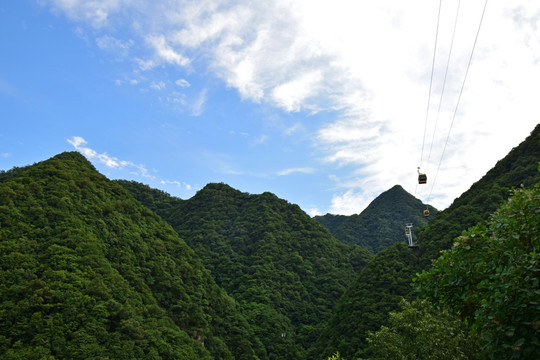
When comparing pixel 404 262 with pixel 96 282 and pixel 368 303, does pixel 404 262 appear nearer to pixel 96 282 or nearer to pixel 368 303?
pixel 368 303

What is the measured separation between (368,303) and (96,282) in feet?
97.2

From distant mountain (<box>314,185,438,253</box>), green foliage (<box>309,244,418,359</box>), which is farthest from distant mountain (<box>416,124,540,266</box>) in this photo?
distant mountain (<box>314,185,438,253</box>)

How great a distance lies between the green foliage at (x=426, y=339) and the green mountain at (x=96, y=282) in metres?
21.7

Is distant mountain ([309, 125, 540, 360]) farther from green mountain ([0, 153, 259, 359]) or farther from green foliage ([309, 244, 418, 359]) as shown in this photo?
green mountain ([0, 153, 259, 359])

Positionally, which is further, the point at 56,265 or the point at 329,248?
the point at 329,248

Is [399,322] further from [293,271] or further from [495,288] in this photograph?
[293,271]

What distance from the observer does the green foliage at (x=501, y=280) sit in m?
3.96

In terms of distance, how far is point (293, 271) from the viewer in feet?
207

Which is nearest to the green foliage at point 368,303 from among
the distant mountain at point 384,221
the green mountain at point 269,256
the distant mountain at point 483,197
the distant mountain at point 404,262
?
the distant mountain at point 404,262

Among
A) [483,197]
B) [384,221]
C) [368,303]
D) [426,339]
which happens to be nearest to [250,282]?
[368,303]

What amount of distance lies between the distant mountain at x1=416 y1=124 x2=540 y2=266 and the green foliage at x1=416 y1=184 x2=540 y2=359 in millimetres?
34032

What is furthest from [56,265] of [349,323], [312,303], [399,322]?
[312,303]

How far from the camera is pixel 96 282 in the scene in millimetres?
29547

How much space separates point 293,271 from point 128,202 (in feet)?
110
